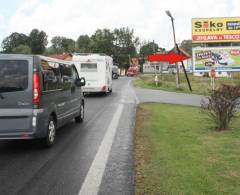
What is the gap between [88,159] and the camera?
7.84m

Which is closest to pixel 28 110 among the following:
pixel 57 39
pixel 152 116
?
pixel 152 116

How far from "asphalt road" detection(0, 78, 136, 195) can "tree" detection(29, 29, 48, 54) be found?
123 m

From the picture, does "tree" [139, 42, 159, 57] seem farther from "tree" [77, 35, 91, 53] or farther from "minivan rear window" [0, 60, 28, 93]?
"minivan rear window" [0, 60, 28, 93]

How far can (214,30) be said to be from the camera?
5647cm

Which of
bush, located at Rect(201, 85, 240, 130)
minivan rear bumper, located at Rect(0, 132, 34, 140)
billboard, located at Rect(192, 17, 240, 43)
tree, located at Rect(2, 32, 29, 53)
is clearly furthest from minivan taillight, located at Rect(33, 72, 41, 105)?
tree, located at Rect(2, 32, 29, 53)

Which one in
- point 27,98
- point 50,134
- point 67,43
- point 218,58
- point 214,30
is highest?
point 67,43

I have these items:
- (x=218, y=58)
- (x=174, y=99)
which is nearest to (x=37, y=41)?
(x=218, y=58)

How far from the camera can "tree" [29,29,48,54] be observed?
13212cm

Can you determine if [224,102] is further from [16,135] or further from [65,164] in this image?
[16,135]

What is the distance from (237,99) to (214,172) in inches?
188

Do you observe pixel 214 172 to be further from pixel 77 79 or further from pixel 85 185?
pixel 77 79

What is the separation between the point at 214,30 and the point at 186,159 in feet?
168

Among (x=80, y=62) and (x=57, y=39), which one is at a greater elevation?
(x=57, y=39)

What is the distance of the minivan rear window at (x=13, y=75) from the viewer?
8391 mm
